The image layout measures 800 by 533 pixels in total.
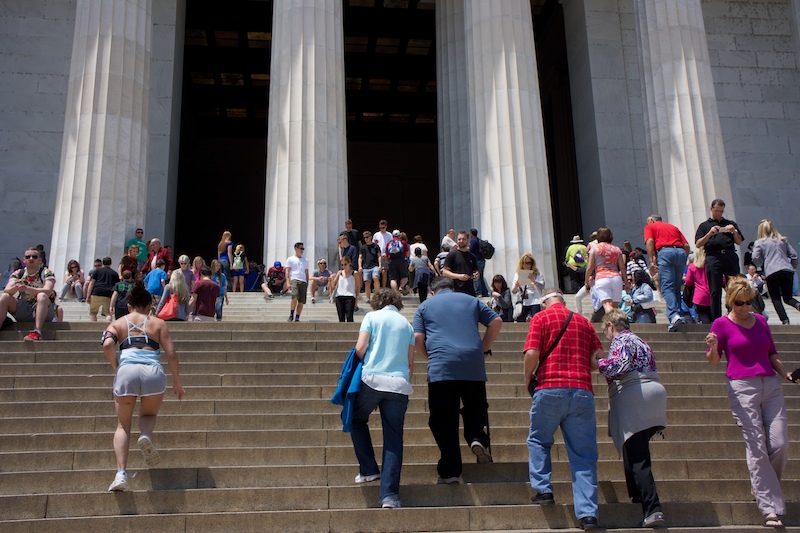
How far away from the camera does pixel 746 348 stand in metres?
6.33

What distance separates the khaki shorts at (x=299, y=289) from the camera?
14039 mm

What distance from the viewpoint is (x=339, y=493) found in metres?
6.18

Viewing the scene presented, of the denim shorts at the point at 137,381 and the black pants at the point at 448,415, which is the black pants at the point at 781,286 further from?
the denim shorts at the point at 137,381

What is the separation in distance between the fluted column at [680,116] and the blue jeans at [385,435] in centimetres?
1446

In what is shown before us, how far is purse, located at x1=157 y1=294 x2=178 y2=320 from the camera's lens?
37.7 ft

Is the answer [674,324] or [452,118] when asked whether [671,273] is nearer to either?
[674,324]

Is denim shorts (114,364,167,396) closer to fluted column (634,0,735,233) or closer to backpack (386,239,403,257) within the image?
backpack (386,239,403,257)

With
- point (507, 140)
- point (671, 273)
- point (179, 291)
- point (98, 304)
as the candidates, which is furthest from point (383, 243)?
point (671, 273)

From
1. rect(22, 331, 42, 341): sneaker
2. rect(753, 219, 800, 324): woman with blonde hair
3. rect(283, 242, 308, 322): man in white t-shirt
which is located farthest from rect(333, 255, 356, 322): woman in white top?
rect(753, 219, 800, 324): woman with blonde hair

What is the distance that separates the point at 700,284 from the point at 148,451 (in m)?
8.49

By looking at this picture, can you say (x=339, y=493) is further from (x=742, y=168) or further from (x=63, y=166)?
(x=742, y=168)

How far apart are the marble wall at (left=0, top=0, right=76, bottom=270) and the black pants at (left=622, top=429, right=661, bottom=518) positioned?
19.7 meters

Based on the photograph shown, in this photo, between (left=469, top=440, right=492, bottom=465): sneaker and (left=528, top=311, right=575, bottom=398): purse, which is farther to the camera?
(left=469, top=440, right=492, bottom=465): sneaker

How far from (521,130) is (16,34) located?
50.3 feet
